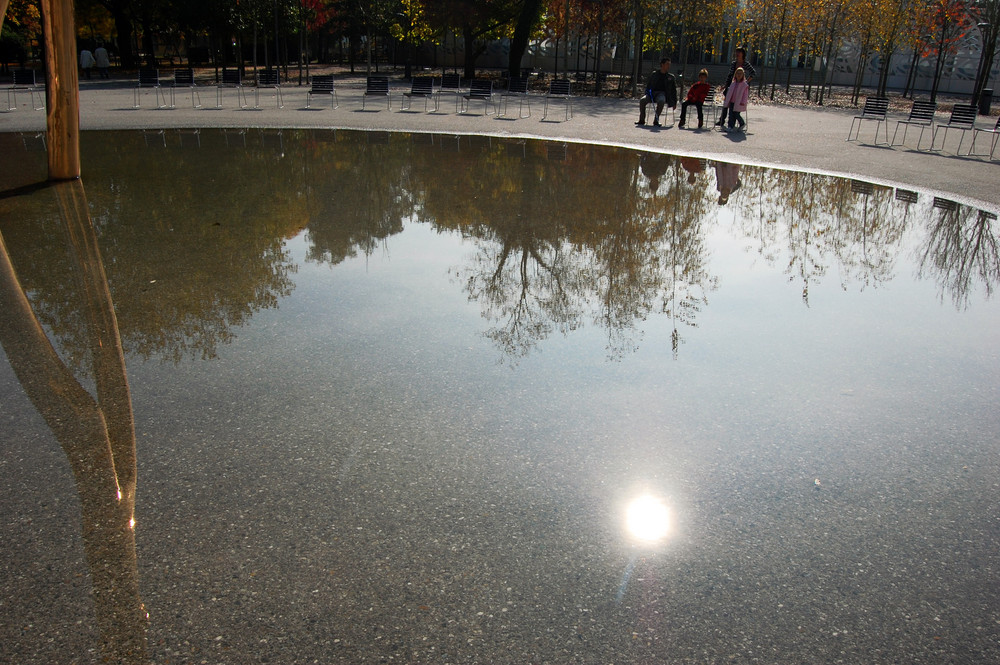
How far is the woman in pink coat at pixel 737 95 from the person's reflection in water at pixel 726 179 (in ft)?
19.2

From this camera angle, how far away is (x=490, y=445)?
423 centimetres

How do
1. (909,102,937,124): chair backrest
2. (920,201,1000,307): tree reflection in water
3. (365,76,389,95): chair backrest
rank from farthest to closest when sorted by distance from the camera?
(365,76,389,95): chair backrest → (909,102,937,124): chair backrest → (920,201,1000,307): tree reflection in water

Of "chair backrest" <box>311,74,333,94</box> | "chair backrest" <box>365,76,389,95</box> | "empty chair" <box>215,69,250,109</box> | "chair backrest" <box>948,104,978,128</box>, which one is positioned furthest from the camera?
"empty chair" <box>215,69,250,109</box>

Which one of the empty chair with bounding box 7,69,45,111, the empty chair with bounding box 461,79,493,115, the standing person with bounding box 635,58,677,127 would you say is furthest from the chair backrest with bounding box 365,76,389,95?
the empty chair with bounding box 7,69,45,111

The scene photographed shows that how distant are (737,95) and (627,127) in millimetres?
2875

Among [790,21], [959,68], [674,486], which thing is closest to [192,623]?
[674,486]

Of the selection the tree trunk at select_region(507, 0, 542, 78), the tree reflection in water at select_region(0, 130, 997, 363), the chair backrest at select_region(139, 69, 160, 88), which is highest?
the tree trunk at select_region(507, 0, 542, 78)

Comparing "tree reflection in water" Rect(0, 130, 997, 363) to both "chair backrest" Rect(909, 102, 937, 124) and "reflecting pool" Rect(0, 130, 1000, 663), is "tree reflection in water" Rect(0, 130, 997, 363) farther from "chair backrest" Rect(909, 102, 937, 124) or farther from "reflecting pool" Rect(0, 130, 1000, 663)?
"chair backrest" Rect(909, 102, 937, 124)

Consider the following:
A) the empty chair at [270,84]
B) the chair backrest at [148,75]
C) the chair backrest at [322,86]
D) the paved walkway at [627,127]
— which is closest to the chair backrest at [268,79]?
the empty chair at [270,84]

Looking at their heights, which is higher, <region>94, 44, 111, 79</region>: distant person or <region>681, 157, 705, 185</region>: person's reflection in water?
<region>94, 44, 111, 79</region>: distant person

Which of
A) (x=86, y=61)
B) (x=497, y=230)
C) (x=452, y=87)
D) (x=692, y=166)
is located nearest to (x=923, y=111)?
(x=692, y=166)

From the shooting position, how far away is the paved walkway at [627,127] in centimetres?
1400

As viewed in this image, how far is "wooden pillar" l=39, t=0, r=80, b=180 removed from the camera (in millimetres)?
9789

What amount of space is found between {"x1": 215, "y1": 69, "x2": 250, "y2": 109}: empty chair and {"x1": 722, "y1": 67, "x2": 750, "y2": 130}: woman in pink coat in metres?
13.8
